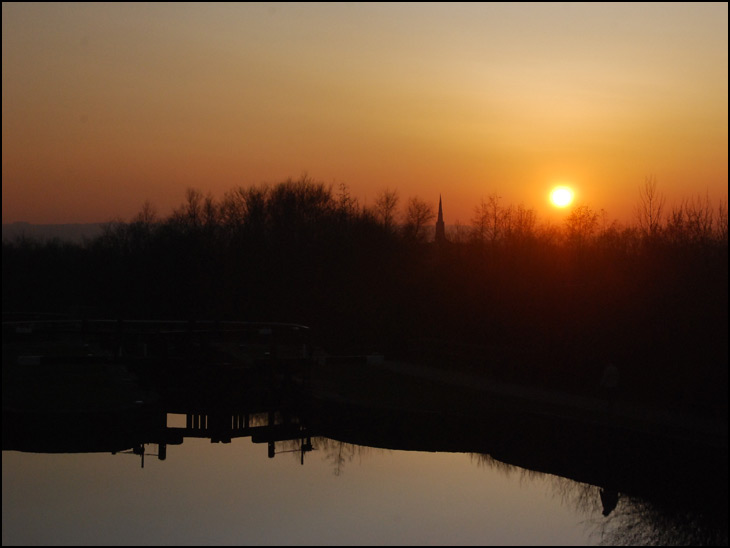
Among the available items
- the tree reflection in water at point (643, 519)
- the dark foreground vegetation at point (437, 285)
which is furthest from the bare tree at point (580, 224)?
the tree reflection in water at point (643, 519)

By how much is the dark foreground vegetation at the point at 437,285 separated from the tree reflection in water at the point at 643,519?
14.0 ft

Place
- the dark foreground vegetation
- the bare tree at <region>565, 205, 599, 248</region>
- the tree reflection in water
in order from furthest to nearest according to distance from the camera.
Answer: the bare tree at <region>565, 205, 599, 248</region> → the dark foreground vegetation → the tree reflection in water

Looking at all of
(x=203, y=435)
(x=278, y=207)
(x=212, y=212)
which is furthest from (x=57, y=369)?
(x=212, y=212)

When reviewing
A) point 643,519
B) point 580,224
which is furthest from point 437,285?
point 643,519

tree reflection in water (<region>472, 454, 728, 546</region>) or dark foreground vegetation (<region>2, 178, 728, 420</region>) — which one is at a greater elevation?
dark foreground vegetation (<region>2, 178, 728, 420</region>)

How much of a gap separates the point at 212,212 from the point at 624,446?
2511 inches

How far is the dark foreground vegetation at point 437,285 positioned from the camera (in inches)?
824

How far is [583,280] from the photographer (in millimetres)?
25797

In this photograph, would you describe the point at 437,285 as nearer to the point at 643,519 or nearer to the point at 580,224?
the point at 580,224

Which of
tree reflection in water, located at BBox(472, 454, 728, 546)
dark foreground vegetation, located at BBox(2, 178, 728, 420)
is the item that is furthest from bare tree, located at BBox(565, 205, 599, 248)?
→ tree reflection in water, located at BBox(472, 454, 728, 546)

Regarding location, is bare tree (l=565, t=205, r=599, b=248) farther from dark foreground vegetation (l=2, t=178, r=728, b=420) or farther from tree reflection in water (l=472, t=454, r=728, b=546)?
tree reflection in water (l=472, t=454, r=728, b=546)

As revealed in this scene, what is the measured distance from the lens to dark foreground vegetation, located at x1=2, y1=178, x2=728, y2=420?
20.9m

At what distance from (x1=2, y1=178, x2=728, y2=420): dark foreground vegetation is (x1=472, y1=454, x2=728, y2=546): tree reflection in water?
4.28 m

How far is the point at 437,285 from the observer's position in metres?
34.8
